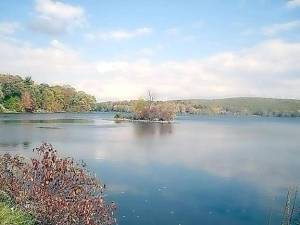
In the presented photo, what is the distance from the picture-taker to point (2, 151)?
3316 cm

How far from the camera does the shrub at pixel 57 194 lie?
11.7m

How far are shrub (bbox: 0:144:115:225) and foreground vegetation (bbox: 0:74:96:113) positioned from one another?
128949mm

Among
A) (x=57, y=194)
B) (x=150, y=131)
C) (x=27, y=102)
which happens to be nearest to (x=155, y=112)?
(x=150, y=131)

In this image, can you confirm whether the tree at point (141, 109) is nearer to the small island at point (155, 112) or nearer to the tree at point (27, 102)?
the small island at point (155, 112)

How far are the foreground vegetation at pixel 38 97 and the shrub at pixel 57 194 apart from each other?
423 ft

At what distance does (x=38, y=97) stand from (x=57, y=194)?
146m

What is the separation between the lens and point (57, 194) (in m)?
13.1

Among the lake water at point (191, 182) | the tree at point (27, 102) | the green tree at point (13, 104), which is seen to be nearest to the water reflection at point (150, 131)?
the lake water at point (191, 182)

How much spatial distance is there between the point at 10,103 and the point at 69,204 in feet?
449

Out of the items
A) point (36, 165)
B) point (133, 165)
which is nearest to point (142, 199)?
point (36, 165)

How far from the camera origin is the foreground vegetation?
140125mm

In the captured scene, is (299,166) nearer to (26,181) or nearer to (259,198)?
(259,198)

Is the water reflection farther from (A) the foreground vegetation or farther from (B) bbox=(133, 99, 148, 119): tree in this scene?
(A) the foreground vegetation

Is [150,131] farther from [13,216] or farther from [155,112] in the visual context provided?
[13,216]
